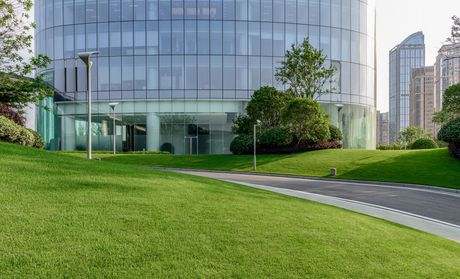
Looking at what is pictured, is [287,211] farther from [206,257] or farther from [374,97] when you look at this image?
[374,97]

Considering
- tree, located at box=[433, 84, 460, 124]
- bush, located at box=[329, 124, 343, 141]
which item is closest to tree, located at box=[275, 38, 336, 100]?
bush, located at box=[329, 124, 343, 141]

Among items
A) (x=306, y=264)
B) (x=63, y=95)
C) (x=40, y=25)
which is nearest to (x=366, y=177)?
(x=306, y=264)

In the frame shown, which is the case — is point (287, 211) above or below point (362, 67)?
below

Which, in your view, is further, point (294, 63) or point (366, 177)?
point (294, 63)

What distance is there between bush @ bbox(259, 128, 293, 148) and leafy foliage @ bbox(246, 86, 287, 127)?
225 cm

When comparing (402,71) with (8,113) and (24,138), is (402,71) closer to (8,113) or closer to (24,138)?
(8,113)

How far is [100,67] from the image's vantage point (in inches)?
1778

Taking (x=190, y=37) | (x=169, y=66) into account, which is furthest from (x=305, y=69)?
(x=169, y=66)

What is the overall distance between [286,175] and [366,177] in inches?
205

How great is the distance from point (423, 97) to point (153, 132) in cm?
11056

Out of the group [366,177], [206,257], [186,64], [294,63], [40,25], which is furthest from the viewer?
[40,25]

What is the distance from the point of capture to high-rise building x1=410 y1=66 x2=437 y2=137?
119m

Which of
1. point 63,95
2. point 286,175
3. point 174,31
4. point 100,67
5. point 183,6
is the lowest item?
point 286,175

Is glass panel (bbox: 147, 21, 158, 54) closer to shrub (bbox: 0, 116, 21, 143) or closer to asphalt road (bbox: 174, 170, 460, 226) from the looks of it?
shrub (bbox: 0, 116, 21, 143)
